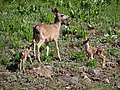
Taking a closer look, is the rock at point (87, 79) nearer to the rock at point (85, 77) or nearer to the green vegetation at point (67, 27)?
the rock at point (85, 77)

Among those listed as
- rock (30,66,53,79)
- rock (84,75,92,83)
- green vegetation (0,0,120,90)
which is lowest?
rock (84,75,92,83)

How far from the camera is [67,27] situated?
65.2 ft

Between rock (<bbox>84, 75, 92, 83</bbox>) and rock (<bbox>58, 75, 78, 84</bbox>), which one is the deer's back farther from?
rock (<bbox>84, 75, 92, 83</bbox>)

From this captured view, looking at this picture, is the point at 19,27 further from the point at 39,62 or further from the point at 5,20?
the point at 39,62

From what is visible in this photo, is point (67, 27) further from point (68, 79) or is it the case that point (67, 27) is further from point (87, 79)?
point (68, 79)

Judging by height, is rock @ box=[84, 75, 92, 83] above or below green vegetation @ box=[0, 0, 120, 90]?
below

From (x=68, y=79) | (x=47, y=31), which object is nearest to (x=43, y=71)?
(x=68, y=79)

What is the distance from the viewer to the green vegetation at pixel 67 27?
1648 cm

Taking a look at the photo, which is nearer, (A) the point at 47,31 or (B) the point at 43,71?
(B) the point at 43,71

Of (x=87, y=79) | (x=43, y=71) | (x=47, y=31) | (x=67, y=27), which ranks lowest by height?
(x=87, y=79)

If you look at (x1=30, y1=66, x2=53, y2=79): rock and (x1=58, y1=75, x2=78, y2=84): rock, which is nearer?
(x1=58, y1=75, x2=78, y2=84): rock

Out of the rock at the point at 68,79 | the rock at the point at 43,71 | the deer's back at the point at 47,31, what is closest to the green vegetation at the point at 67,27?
the rock at the point at 43,71

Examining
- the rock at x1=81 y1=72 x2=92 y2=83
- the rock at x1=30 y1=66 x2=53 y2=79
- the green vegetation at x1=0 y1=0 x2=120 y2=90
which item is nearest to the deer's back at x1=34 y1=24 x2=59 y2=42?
the green vegetation at x1=0 y1=0 x2=120 y2=90

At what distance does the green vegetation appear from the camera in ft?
54.1
